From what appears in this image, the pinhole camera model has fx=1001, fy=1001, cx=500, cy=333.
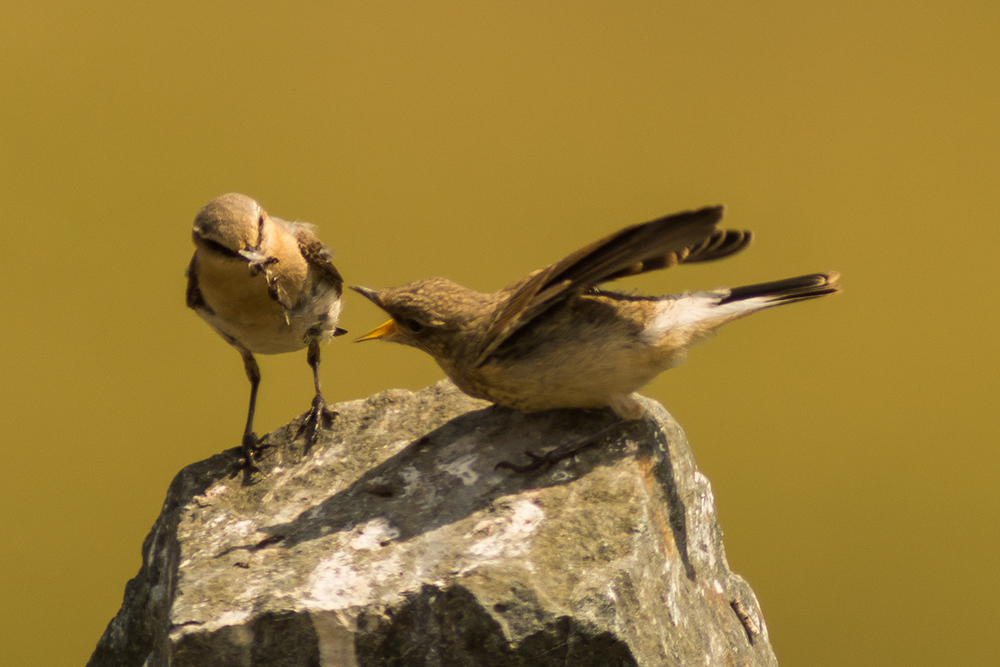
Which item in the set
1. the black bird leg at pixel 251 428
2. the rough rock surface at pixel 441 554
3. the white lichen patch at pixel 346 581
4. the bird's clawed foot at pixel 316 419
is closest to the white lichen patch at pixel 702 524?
the rough rock surface at pixel 441 554

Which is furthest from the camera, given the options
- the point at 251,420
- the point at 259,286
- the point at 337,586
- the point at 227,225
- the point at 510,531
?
the point at 251,420

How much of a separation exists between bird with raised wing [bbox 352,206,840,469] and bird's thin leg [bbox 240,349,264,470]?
1.05m

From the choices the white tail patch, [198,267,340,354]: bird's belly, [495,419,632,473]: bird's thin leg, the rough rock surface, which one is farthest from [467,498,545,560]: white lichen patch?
[198,267,340,354]: bird's belly

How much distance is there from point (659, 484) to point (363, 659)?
62.9 inches

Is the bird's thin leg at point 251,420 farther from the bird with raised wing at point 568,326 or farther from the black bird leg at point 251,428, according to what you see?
the bird with raised wing at point 568,326

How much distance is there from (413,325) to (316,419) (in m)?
1.02

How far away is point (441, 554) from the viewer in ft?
13.6

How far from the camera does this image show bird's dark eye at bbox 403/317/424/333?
4.83 meters

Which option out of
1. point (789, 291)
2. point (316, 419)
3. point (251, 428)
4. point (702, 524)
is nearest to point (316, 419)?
point (316, 419)

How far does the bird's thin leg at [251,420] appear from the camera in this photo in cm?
538

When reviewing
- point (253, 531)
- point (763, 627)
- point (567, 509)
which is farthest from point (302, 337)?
point (763, 627)

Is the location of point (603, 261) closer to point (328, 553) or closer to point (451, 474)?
point (451, 474)

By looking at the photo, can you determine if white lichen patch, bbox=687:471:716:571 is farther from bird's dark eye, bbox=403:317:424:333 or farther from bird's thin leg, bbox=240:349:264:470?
bird's thin leg, bbox=240:349:264:470

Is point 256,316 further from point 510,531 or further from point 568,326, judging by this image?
point 510,531
